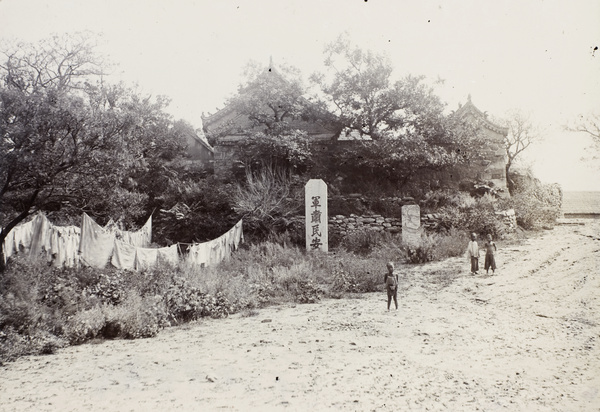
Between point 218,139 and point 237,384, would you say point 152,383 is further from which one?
point 218,139

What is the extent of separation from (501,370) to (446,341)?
1097 mm

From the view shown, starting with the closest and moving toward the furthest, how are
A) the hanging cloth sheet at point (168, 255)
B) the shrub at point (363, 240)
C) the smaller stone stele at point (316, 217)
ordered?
the hanging cloth sheet at point (168, 255)
the smaller stone stele at point (316, 217)
the shrub at point (363, 240)

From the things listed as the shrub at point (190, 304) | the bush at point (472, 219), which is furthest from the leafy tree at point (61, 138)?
the bush at point (472, 219)

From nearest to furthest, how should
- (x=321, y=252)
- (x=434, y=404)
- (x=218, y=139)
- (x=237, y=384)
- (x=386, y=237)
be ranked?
(x=434, y=404), (x=237, y=384), (x=321, y=252), (x=386, y=237), (x=218, y=139)

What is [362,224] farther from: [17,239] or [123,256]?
[17,239]

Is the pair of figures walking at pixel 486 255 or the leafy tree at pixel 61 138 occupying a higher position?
the leafy tree at pixel 61 138

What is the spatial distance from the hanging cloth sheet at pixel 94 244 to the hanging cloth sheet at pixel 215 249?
80.5 inches

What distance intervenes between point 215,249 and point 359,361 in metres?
7.50

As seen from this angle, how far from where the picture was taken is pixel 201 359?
571cm

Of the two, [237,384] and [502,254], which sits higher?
[502,254]

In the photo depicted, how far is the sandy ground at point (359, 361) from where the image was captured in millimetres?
4410

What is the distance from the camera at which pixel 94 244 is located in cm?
898

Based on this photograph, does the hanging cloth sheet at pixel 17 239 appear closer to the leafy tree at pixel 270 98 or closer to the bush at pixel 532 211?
the leafy tree at pixel 270 98

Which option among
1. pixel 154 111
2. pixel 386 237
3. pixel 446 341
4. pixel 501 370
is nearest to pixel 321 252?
pixel 386 237
